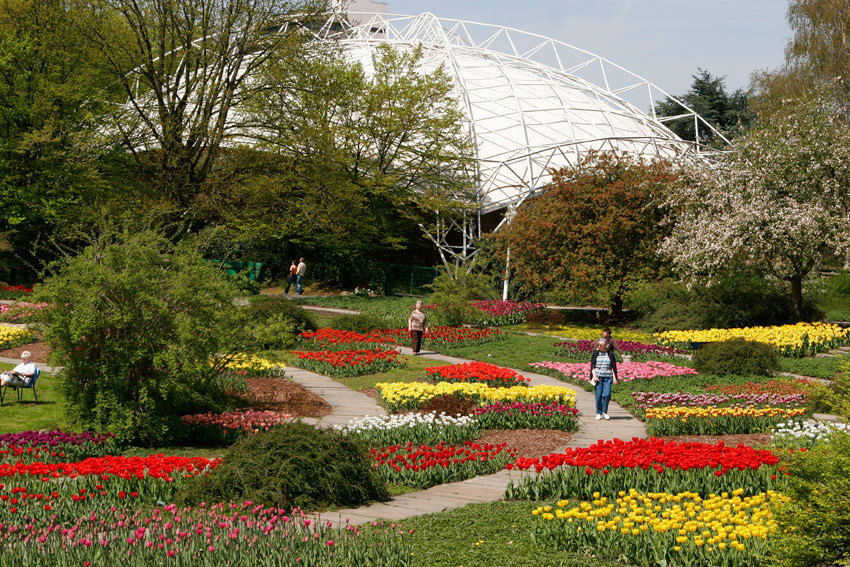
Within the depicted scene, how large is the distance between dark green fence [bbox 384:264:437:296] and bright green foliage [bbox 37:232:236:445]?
25213mm

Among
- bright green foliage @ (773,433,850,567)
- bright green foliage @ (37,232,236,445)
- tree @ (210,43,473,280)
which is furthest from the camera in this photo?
tree @ (210,43,473,280)

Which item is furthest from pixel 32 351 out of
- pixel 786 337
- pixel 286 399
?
pixel 786 337

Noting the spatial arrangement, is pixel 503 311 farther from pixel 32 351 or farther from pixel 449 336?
pixel 32 351

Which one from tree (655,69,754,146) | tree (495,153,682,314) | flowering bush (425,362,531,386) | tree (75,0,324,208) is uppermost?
tree (655,69,754,146)

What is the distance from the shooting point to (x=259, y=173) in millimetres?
31688

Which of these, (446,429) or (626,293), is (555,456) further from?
(626,293)

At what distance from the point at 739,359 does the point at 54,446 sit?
1292 cm

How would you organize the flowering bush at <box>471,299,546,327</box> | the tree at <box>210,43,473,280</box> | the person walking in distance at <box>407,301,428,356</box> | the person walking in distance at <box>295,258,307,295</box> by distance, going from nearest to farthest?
1. the person walking in distance at <box>407,301,428,356</box>
2. the flowering bush at <box>471,299,546,327</box>
3. the tree at <box>210,43,473,280</box>
4. the person walking in distance at <box>295,258,307,295</box>

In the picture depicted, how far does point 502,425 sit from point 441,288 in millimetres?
13072

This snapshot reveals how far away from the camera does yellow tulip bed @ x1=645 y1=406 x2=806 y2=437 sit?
1127 centimetres

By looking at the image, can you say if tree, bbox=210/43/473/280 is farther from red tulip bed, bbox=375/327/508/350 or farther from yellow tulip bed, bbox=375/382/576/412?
yellow tulip bed, bbox=375/382/576/412

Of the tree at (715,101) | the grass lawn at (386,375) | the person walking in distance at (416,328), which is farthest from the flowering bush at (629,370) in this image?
the tree at (715,101)

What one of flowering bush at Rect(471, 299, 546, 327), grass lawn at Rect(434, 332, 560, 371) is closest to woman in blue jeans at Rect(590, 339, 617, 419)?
grass lawn at Rect(434, 332, 560, 371)

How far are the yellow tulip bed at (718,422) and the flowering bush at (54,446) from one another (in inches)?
295
